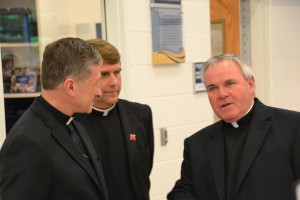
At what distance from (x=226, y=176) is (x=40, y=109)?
957 mm

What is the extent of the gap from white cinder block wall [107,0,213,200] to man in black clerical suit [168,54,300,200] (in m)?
1.23

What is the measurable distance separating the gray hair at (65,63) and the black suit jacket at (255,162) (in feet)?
2.61

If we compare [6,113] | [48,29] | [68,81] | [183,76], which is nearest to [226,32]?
[183,76]

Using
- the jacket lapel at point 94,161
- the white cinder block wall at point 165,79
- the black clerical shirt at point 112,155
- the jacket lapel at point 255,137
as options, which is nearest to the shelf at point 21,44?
the white cinder block wall at point 165,79

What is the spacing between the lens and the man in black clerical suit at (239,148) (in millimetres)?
1994

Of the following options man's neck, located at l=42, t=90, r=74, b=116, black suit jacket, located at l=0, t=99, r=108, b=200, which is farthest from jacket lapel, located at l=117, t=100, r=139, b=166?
man's neck, located at l=42, t=90, r=74, b=116

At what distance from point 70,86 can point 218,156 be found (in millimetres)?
876

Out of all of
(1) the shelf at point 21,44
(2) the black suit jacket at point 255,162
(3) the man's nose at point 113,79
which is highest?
(1) the shelf at point 21,44

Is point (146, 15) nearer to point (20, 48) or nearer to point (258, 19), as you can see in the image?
point (20, 48)

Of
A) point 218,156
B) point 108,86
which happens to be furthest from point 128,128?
point 218,156

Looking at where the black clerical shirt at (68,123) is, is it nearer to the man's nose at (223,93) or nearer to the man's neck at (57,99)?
the man's neck at (57,99)

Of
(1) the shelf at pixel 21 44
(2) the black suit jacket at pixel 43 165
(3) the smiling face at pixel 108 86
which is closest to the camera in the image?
(2) the black suit jacket at pixel 43 165

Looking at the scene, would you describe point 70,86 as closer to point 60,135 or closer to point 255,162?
point 60,135

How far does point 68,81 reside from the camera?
1.66 m
